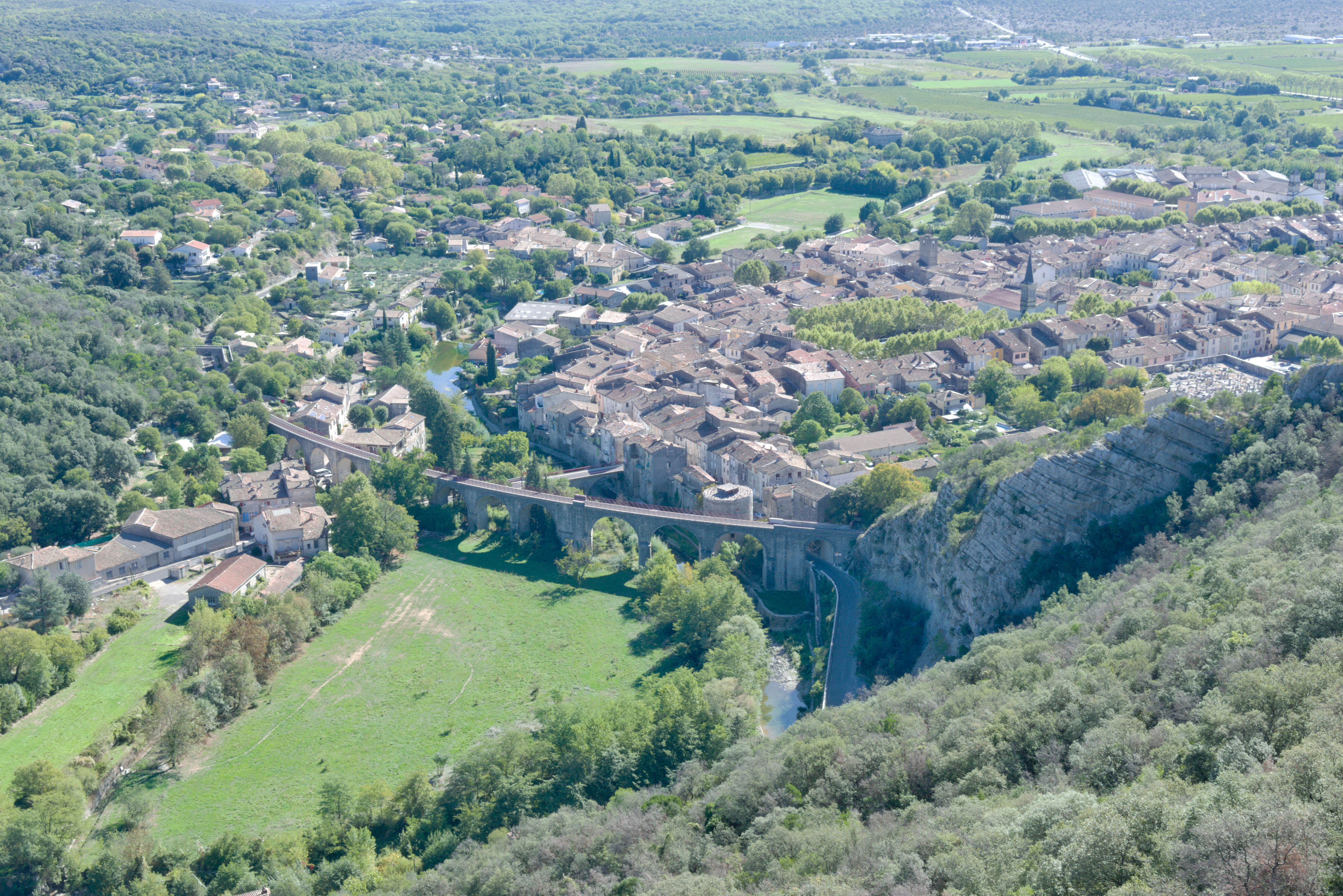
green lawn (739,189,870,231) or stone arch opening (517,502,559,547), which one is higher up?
→ green lawn (739,189,870,231)

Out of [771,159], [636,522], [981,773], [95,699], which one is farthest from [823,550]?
[771,159]

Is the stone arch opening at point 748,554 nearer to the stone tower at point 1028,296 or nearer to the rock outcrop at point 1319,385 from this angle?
the rock outcrop at point 1319,385

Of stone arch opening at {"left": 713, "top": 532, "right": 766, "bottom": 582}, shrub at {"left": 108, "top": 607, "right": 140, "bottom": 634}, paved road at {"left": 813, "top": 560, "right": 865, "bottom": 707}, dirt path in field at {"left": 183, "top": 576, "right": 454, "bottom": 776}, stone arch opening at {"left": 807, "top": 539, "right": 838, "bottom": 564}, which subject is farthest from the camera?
stone arch opening at {"left": 713, "top": 532, "right": 766, "bottom": 582}

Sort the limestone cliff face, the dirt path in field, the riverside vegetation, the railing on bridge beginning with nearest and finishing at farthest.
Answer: the riverside vegetation → the limestone cliff face → the dirt path in field → the railing on bridge

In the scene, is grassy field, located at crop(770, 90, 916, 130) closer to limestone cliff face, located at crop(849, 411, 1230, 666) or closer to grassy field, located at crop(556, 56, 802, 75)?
grassy field, located at crop(556, 56, 802, 75)

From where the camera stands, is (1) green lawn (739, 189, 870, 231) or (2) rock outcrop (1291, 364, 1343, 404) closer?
(2) rock outcrop (1291, 364, 1343, 404)

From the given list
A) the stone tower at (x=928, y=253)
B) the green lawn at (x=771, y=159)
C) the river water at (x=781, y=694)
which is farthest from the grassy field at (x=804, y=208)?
the river water at (x=781, y=694)

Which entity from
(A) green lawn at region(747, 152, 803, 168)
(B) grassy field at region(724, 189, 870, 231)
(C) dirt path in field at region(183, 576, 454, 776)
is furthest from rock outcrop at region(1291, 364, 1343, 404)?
(A) green lawn at region(747, 152, 803, 168)

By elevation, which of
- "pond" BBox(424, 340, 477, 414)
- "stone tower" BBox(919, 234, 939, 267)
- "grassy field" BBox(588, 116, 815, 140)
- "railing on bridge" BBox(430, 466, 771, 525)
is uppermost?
"grassy field" BBox(588, 116, 815, 140)

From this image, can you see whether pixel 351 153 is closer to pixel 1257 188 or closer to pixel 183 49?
pixel 183 49
